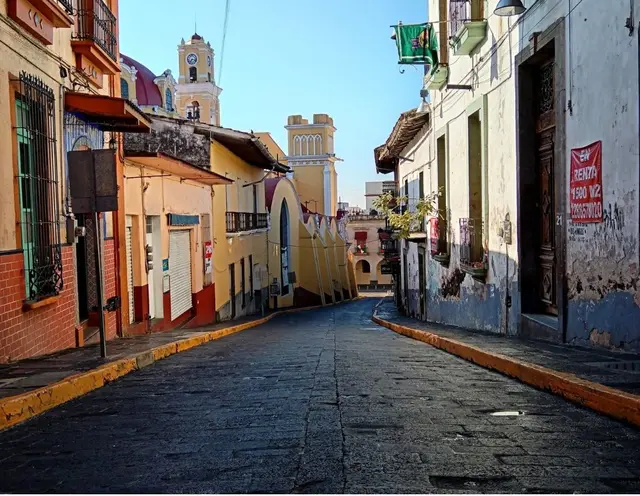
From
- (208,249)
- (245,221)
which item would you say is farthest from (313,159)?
(208,249)

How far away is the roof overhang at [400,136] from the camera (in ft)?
57.0

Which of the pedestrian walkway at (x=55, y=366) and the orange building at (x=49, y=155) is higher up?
the orange building at (x=49, y=155)

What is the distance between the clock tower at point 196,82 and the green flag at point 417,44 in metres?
31.2

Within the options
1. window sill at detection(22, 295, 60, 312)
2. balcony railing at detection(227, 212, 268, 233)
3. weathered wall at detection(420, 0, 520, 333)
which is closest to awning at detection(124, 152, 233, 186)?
window sill at detection(22, 295, 60, 312)

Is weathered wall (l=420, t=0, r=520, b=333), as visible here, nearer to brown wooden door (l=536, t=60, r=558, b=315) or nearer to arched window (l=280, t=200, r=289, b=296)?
brown wooden door (l=536, t=60, r=558, b=315)

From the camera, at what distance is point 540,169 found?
9.66 meters

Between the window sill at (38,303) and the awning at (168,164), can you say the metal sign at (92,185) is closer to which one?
the window sill at (38,303)

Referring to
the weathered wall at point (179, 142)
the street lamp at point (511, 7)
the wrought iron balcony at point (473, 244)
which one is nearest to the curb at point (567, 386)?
the street lamp at point (511, 7)

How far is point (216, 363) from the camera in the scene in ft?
26.6

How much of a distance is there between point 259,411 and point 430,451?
1574mm

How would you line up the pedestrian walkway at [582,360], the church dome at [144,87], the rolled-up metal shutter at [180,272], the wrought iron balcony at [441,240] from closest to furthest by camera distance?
1. the pedestrian walkway at [582,360]
2. the wrought iron balcony at [441,240]
3. the rolled-up metal shutter at [180,272]
4. the church dome at [144,87]

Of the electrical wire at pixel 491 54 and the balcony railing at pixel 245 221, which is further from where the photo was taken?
the balcony railing at pixel 245 221

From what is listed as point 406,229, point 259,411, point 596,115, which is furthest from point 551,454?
point 406,229

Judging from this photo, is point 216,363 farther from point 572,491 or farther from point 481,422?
point 572,491
